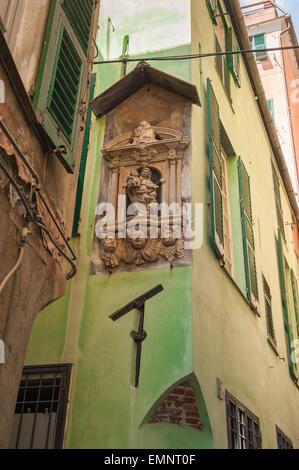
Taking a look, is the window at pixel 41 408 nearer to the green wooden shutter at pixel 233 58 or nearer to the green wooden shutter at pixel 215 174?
the green wooden shutter at pixel 215 174

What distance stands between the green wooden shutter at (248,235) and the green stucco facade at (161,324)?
0.10m

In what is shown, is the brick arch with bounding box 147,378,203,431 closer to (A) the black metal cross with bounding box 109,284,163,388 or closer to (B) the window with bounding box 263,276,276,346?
(A) the black metal cross with bounding box 109,284,163,388

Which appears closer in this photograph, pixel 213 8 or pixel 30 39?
pixel 30 39

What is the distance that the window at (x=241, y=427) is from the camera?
6737 millimetres

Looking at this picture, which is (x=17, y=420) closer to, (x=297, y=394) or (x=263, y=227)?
(x=263, y=227)

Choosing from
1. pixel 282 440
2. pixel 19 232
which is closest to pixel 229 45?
pixel 282 440

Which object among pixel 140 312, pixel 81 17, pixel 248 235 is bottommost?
pixel 140 312

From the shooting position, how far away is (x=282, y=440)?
32.4 ft

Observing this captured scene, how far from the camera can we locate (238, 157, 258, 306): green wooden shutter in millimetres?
8867

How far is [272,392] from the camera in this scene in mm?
9734

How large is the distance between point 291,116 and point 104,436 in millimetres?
19174

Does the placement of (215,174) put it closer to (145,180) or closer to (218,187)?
(218,187)

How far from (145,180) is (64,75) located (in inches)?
82.9

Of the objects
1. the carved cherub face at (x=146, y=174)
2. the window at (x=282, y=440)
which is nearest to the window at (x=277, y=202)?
the window at (x=282, y=440)
